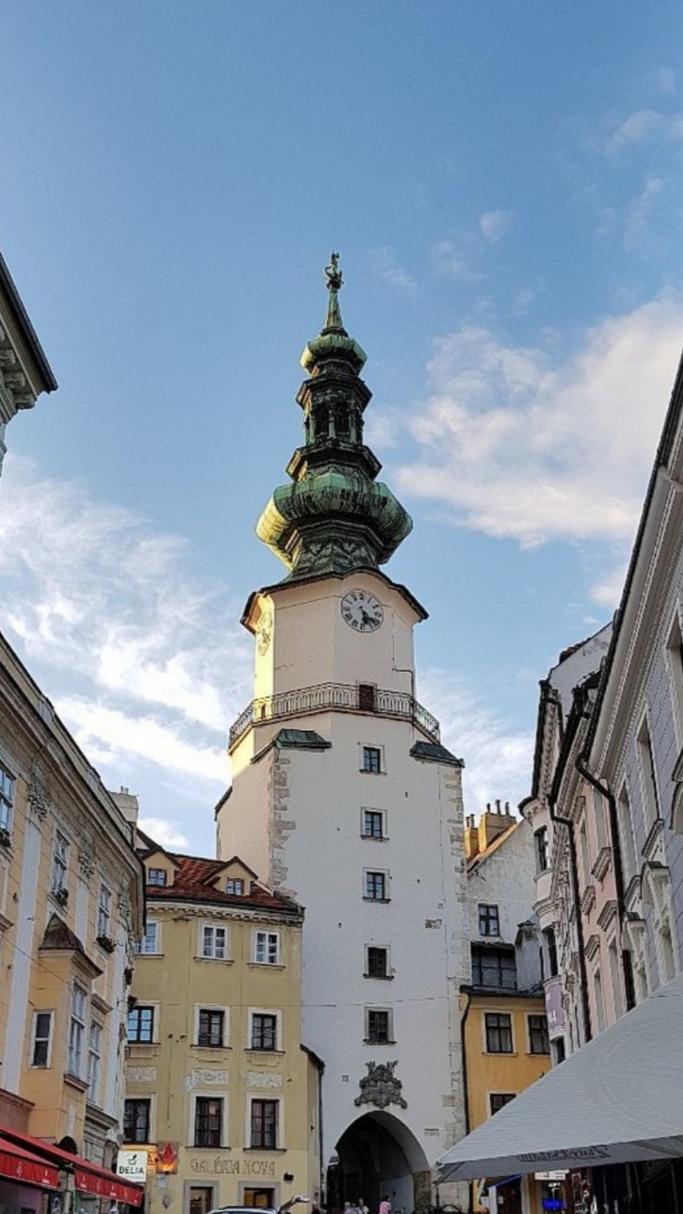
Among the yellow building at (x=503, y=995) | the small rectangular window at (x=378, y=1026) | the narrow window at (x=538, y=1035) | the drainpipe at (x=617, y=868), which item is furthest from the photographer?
the narrow window at (x=538, y=1035)

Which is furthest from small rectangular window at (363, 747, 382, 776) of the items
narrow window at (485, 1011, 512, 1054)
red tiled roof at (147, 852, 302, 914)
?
narrow window at (485, 1011, 512, 1054)

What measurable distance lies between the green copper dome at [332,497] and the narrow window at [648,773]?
35.3 meters

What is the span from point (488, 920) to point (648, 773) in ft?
119

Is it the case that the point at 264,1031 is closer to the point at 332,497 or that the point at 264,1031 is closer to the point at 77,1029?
the point at 77,1029

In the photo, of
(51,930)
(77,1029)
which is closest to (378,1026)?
(77,1029)

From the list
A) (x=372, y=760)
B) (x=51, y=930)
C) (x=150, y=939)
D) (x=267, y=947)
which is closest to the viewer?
(x=51, y=930)

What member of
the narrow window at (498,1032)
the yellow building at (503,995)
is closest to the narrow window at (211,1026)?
the yellow building at (503,995)

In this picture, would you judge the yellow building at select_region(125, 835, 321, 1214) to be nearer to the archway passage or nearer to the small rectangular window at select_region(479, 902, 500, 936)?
the archway passage

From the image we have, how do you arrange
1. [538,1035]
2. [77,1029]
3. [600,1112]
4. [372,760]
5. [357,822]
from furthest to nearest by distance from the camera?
[372,760] < [357,822] < [538,1035] < [77,1029] < [600,1112]

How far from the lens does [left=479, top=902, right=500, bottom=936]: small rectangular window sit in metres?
52.5

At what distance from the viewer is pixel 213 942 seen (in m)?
42.1

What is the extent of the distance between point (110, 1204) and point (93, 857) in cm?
722

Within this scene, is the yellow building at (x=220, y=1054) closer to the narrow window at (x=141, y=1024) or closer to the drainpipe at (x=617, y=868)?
the narrow window at (x=141, y=1024)

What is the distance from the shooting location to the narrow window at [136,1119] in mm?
39250
